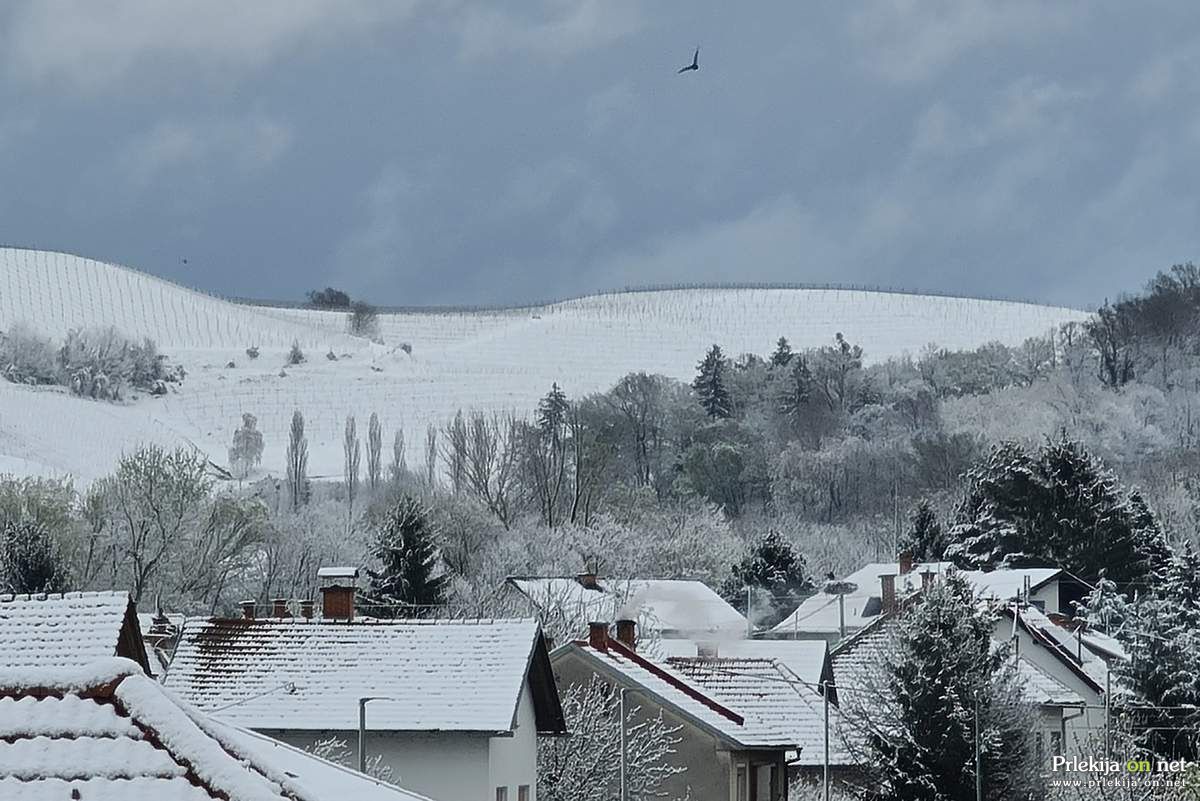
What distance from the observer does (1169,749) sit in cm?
5109

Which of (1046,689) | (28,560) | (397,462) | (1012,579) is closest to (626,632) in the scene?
(1046,689)

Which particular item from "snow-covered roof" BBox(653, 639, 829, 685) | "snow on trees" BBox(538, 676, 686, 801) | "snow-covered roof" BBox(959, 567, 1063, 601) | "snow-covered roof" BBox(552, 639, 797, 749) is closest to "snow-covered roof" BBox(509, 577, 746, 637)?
"snow-covered roof" BBox(959, 567, 1063, 601)

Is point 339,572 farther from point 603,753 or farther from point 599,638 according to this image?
point 599,638

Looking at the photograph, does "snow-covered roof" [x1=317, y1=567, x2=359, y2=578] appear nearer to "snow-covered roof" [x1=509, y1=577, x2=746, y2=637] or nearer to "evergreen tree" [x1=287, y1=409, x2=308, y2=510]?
"snow-covered roof" [x1=509, y1=577, x2=746, y2=637]

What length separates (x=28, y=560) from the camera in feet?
236

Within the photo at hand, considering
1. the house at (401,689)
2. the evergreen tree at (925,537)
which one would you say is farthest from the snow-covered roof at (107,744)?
the evergreen tree at (925,537)

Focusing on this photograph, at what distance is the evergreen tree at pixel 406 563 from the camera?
70750mm

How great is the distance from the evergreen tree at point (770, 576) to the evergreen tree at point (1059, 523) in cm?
753

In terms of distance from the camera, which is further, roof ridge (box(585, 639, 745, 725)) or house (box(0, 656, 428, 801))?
roof ridge (box(585, 639, 745, 725))

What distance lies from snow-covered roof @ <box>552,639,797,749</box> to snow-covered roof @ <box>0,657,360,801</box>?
1163 inches

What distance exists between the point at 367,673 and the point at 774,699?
1431 centimetres

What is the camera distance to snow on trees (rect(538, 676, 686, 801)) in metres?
39.4

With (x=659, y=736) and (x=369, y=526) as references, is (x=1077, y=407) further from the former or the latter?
(x=659, y=736)

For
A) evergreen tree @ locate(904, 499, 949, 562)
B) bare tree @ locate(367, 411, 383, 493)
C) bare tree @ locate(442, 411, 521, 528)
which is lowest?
evergreen tree @ locate(904, 499, 949, 562)
